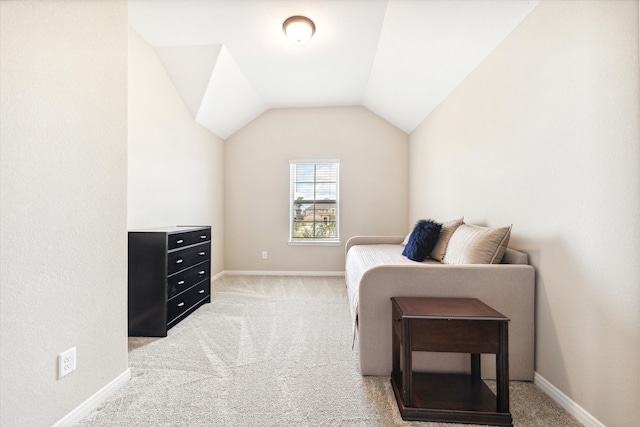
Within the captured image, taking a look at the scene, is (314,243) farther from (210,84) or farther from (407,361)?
(407,361)

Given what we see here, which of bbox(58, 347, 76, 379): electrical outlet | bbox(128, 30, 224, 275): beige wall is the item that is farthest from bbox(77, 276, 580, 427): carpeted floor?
bbox(128, 30, 224, 275): beige wall

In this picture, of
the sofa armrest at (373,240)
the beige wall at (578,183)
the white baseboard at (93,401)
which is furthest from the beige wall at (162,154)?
the beige wall at (578,183)

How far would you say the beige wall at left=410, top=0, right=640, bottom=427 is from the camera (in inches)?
47.3

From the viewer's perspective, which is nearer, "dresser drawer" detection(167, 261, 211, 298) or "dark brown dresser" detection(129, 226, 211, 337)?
"dark brown dresser" detection(129, 226, 211, 337)

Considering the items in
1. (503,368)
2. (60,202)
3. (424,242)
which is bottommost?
(503,368)

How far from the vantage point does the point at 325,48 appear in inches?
Result: 116

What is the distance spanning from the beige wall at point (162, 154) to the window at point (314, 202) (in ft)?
4.18

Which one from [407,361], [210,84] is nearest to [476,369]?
[407,361]

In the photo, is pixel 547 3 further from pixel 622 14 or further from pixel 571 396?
pixel 571 396

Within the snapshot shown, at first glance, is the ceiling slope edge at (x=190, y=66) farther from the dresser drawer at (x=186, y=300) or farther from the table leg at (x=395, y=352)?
the table leg at (x=395, y=352)

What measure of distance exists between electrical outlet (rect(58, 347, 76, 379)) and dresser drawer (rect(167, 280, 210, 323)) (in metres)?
1.06

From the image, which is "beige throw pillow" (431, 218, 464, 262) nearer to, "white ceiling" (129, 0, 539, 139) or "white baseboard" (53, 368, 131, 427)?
"white ceiling" (129, 0, 539, 139)

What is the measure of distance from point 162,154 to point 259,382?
2.48 m

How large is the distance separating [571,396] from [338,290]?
2.52 m
